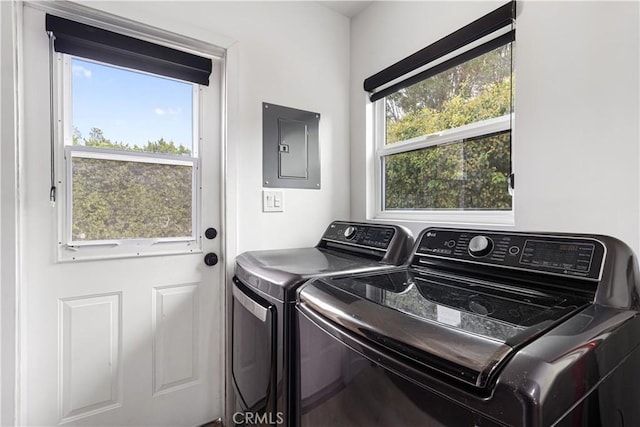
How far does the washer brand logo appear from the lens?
1105 mm

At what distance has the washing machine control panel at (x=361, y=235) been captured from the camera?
1.46 m

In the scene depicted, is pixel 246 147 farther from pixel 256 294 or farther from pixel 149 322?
pixel 149 322

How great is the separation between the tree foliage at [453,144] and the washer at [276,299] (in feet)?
1.34

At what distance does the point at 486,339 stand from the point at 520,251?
51 cm

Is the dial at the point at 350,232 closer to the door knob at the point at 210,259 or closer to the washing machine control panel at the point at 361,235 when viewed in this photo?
the washing machine control panel at the point at 361,235

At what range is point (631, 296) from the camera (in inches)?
29.3

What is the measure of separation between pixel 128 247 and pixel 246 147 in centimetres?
77

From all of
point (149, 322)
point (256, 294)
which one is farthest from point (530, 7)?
point (149, 322)

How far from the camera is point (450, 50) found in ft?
4.89

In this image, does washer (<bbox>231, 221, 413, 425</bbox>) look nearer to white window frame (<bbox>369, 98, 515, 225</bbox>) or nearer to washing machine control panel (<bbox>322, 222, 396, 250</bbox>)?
washing machine control panel (<bbox>322, 222, 396, 250</bbox>)

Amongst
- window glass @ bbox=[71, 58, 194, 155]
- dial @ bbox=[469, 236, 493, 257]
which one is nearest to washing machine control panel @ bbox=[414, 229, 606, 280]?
dial @ bbox=[469, 236, 493, 257]

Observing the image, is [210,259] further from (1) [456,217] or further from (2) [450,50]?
(2) [450,50]

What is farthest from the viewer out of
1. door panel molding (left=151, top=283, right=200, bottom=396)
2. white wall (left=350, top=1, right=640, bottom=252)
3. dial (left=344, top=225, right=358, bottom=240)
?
dial (left=344, top=225, right=358, bottom=240)

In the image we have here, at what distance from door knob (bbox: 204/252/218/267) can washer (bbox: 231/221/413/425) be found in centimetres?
18
